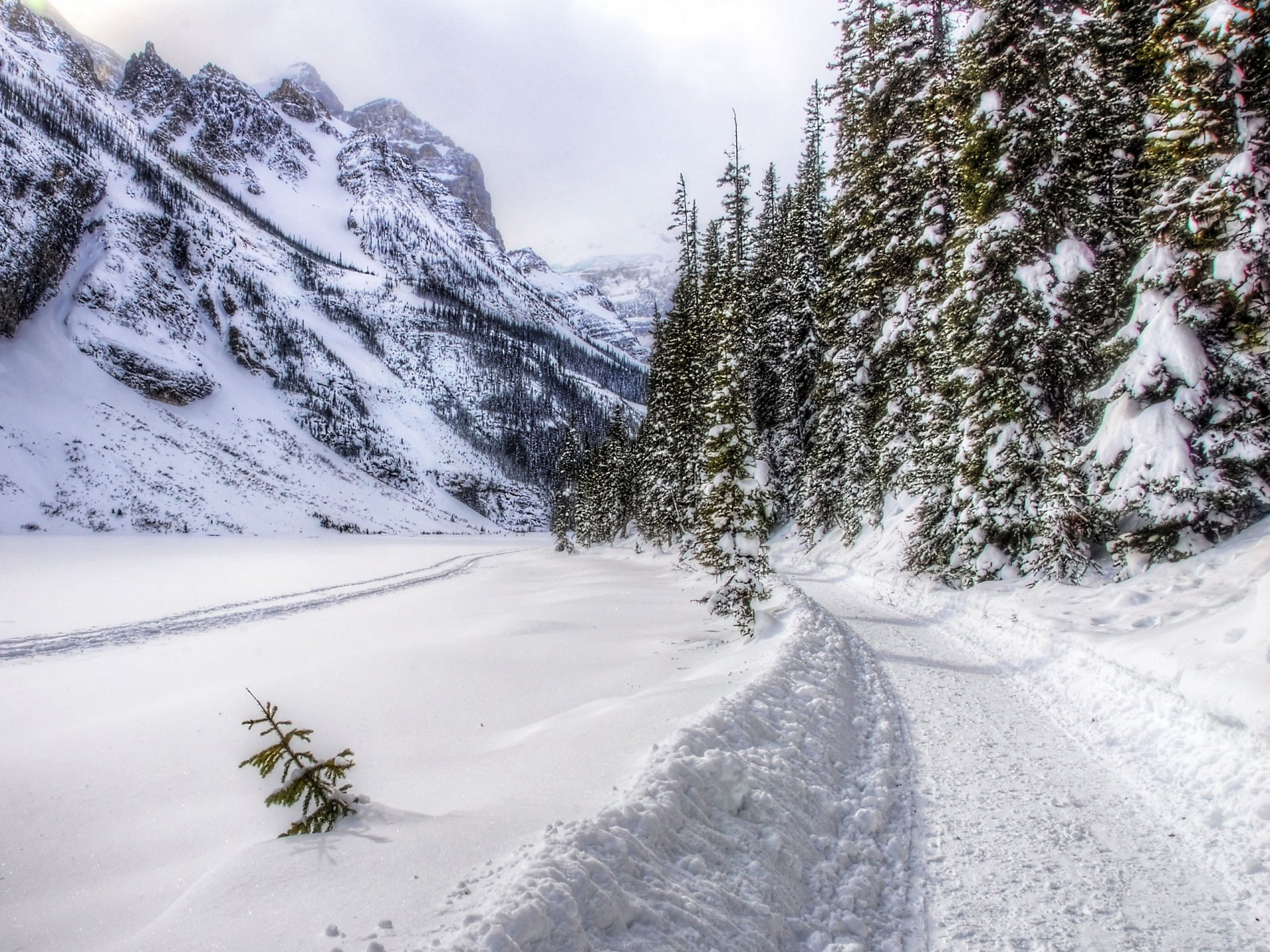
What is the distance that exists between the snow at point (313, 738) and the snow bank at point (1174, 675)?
168 inches

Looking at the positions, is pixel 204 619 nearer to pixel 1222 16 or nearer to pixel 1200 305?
pixel 1200 305

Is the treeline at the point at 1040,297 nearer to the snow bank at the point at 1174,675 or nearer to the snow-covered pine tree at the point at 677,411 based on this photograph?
the snow bank at the point at 1174,675

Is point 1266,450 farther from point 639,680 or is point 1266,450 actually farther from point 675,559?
point 675,559

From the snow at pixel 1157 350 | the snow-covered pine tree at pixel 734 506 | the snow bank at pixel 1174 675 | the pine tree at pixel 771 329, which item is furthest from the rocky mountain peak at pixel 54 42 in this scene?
the snow bank at pixel 1174 675

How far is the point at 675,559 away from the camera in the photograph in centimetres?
3175

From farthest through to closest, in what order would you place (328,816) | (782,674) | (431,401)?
(431,401)
(782,674)
(328,816)

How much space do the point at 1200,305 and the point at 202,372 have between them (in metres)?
110

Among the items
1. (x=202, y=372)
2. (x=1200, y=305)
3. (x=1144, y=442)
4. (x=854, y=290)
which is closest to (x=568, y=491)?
(x=854, y=290)

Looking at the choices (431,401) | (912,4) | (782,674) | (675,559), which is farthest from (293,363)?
(782,674)

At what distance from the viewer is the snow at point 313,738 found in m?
3.52

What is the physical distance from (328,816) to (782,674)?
5656 millimetres

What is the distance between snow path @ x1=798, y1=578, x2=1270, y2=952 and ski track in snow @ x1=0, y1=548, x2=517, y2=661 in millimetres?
17999

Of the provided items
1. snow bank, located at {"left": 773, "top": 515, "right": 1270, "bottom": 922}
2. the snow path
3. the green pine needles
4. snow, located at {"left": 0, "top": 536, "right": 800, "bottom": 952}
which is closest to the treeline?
snow bank, located at {"left": 773, "top": 515, "right": 1270, "bottom": 922}

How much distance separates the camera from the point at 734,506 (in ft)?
43.3
